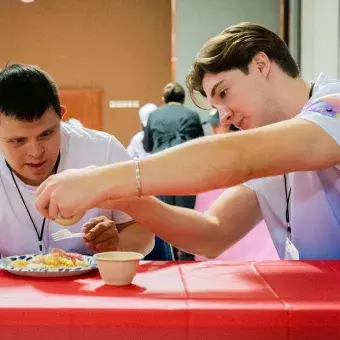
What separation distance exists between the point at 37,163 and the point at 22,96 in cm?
20

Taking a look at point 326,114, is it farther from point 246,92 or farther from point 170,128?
point 170,128

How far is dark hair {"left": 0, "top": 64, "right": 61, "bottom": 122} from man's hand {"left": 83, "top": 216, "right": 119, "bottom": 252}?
35 cm

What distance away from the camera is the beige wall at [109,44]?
26.4 feet

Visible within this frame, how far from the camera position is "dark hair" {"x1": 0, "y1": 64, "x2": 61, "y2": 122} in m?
1.70

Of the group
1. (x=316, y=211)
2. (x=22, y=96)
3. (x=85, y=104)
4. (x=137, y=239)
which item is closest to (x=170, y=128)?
(x=137, y=239)

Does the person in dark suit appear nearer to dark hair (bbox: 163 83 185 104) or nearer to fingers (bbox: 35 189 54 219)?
dark hair (bbox: 163 83 185 104)

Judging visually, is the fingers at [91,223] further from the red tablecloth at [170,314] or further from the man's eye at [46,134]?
the red tablecloth at [170,314]

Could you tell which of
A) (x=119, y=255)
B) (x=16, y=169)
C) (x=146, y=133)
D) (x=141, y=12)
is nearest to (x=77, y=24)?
(x=141, y=12)

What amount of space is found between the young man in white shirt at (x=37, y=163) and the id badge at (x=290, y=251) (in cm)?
43

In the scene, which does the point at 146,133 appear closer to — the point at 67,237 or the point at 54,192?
the point at 67,237

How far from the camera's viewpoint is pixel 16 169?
1.79 metres

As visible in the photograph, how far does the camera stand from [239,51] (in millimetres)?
1591

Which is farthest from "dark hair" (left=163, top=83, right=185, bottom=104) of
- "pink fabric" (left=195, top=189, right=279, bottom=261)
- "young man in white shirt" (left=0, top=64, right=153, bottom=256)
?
"young man in white shirt" (left=0, top=64, right=153, bottom=256)

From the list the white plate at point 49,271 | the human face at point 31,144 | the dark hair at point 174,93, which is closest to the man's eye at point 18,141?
the human face at point 31,144
